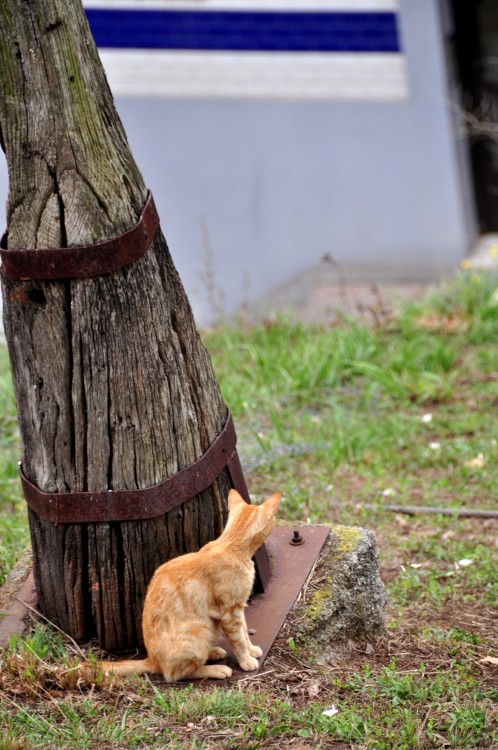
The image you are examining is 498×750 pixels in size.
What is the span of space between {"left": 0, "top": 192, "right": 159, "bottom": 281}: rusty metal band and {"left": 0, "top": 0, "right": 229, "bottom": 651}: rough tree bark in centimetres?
4

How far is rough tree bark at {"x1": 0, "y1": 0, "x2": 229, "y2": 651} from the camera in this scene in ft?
10.2

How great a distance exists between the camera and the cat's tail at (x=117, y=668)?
316 cm

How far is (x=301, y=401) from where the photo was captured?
21.8 feet

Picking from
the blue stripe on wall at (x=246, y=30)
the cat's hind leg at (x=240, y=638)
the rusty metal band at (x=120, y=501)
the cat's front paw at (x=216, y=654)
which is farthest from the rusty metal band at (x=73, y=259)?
the blue stripe on wall at (x=246, y=30)

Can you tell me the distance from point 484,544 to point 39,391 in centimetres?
252

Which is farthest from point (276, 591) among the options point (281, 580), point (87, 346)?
point (87, 346)

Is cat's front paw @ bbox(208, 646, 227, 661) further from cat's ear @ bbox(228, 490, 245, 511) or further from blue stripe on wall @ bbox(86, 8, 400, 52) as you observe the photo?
blue stripe on wall @ bbox(86, 8, 400, 52)

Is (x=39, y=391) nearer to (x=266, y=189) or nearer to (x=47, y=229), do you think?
(x=47, y=229)

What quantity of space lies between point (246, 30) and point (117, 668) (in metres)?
6.63

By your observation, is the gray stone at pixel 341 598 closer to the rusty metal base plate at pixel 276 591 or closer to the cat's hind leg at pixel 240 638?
the rusty metal base plate at pixel 276 591

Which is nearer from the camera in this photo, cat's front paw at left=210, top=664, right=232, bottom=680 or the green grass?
the green grass

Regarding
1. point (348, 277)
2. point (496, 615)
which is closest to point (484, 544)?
point (496, 615)

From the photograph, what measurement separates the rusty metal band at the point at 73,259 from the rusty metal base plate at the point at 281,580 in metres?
1.32

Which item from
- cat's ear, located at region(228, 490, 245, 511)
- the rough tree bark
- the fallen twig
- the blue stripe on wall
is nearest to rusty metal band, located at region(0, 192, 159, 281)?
the rough tree bark
